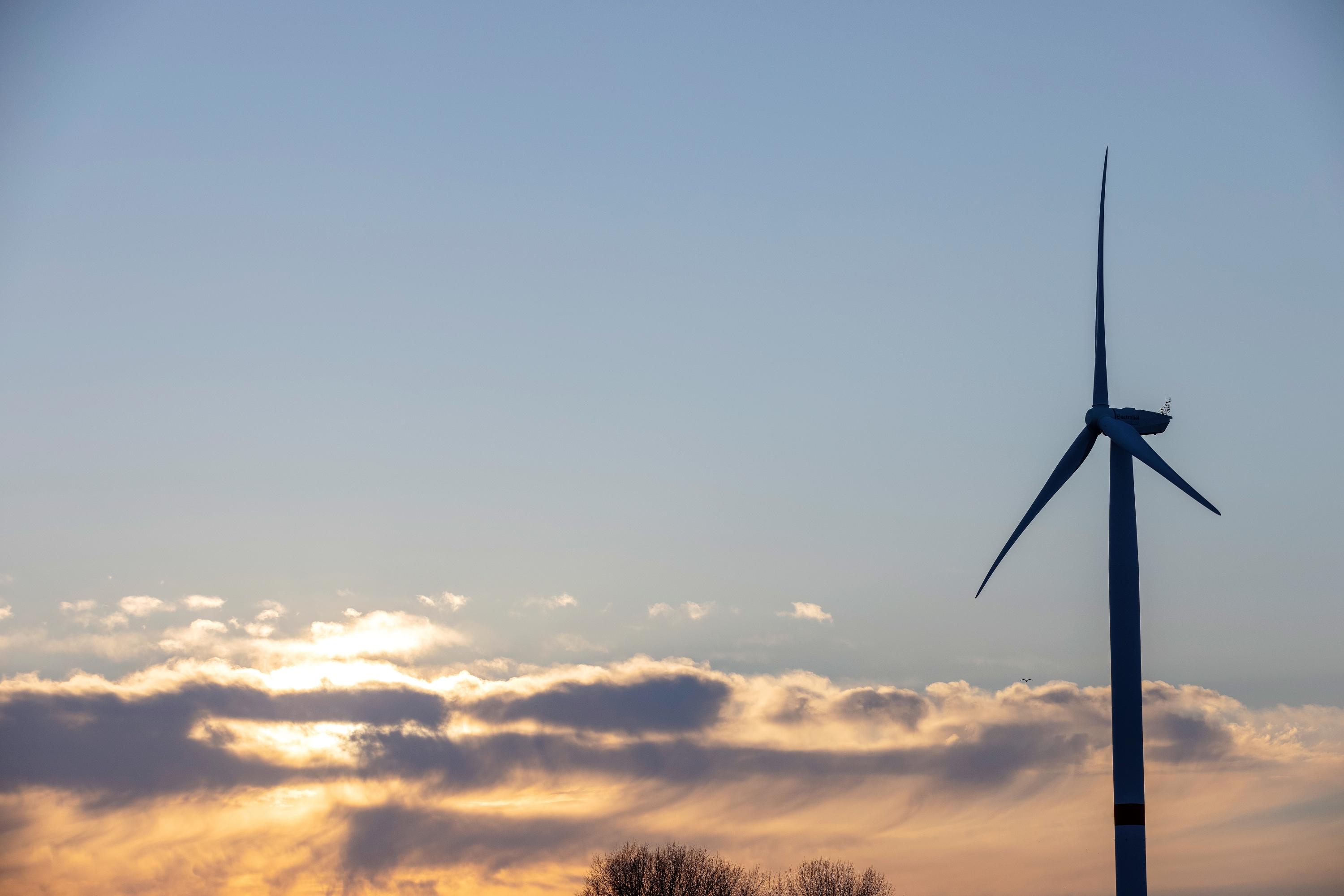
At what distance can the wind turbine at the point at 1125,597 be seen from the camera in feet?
200

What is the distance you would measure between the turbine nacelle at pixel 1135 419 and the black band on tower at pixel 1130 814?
1642 centimetres

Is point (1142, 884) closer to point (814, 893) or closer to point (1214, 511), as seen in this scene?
point (1214, 511)

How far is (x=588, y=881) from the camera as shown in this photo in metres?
113

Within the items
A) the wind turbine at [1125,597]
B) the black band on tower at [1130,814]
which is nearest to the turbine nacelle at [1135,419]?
the wind turbine at [1125,597]

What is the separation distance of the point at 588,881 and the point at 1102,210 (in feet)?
213

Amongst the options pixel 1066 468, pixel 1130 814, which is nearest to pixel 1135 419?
pixel 1066 468

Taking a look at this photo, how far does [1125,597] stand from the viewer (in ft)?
205

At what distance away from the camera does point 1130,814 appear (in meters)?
61.1

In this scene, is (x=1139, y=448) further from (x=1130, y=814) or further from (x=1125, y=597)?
Result: (x=1130, y=814)

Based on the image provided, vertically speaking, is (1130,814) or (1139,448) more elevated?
(1139,448)

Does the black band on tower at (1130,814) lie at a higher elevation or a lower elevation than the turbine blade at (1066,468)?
lower

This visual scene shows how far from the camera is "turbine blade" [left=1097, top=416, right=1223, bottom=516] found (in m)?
62.0

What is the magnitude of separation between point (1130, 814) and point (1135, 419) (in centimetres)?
1735

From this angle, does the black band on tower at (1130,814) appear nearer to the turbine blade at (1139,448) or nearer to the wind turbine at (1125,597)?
the wind turbine at (1125,597)
